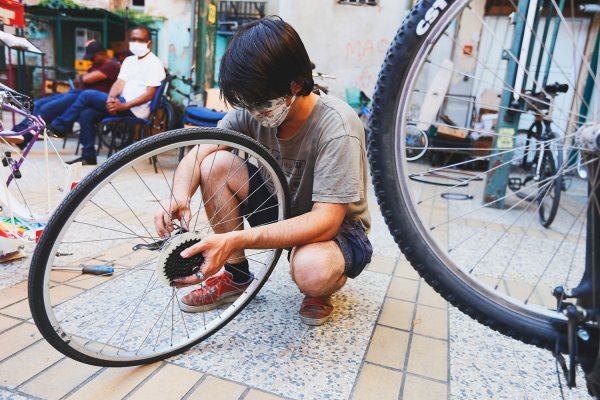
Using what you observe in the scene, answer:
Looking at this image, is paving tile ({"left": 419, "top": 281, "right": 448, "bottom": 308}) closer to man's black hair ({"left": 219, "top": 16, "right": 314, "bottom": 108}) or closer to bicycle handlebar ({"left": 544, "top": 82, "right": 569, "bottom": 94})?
man's black hair ({"left": 219, "top": 16, "right": 314, "bottom": 108})

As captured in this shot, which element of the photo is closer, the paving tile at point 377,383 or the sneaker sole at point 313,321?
the paving tile at point 377,383

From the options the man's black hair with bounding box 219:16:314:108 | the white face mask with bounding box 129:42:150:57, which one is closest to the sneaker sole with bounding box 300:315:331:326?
the man's black hair with bounding box 219:16:314:108

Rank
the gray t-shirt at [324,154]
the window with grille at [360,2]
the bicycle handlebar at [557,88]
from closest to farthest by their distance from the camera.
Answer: the gray t-shirt at [324,154] → the bicycle handlebar at [557,88] → the window with grille at [360,2]

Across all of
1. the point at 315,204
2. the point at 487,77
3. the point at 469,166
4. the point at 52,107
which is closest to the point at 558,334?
the point at 315,204

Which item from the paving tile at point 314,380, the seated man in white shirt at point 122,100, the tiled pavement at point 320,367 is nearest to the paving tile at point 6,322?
the tiled pavement at point 320,367

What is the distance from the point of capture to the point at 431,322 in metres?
1.62

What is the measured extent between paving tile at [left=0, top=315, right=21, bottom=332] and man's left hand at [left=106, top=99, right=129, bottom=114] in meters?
2.67

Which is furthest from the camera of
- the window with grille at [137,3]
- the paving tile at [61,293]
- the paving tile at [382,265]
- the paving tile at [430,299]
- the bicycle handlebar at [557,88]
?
the window with grille at [137,3]

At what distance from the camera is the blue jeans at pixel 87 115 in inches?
150

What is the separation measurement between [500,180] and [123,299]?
10.1 ft

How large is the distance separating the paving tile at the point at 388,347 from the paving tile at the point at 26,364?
95cm

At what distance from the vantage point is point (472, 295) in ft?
3.19

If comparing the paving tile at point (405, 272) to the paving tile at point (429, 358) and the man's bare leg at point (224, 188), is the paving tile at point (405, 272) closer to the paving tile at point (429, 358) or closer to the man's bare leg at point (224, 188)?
the paving tile at point (429, 358)

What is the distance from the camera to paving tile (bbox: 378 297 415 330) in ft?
5.23
